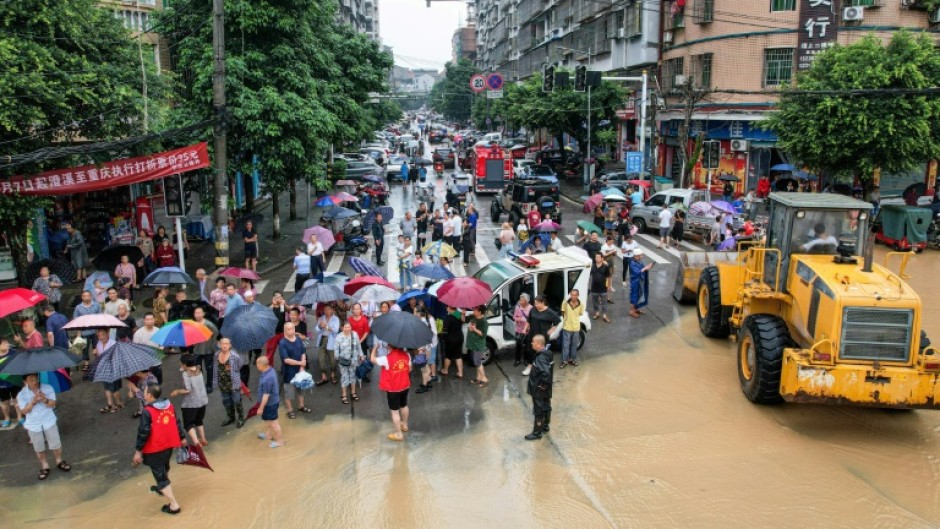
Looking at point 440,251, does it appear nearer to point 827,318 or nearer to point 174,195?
point 174,195

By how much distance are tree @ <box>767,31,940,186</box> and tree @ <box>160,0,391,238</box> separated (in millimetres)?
15386

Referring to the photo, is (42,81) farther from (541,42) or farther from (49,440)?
(541,42)

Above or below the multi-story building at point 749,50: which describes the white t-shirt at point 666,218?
below

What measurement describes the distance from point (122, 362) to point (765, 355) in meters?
8.74

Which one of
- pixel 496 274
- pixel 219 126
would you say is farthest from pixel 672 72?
pixel 496 274

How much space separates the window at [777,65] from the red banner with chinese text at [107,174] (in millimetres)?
25390

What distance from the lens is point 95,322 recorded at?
35.4ft

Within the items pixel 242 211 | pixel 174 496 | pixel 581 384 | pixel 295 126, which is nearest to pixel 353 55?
pixel 242 211

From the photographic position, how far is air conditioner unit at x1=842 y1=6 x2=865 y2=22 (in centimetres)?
2973

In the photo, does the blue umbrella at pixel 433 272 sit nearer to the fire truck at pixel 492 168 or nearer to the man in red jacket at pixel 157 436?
the man in red jacket at pixel 157 436

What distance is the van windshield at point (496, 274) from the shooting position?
12981 mm

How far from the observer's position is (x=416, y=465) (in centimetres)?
924

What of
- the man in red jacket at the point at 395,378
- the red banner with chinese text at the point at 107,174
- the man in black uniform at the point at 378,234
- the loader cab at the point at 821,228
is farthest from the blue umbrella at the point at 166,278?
the loader cab at the point at 821,228

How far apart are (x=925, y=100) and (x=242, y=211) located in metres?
25.4
